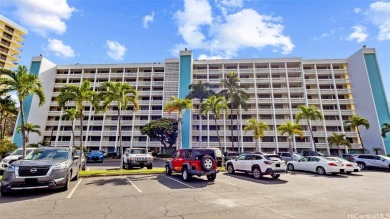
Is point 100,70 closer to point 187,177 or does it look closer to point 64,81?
point 64,81

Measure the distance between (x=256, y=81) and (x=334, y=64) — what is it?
20252 millimetres

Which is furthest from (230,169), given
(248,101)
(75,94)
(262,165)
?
(248,101)

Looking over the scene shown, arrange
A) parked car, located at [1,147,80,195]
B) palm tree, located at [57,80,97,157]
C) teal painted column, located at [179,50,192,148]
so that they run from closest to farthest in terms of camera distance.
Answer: parked car, located at [1,147,80,195], palm tree, located at [57,80,97,157], teal painted column, located at [179,50,192,148]

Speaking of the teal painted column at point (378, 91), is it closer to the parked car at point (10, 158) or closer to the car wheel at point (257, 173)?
the car wheel at point (257, 173)

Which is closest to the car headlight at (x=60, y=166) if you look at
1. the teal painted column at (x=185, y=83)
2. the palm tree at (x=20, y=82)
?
the palm tree at (x=20, y=82)

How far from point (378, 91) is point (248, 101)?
2766 cm

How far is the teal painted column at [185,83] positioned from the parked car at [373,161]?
101ft

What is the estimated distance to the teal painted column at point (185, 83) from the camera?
4622 cm

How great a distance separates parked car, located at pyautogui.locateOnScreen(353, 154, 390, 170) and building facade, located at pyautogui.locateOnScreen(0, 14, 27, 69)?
93138mm

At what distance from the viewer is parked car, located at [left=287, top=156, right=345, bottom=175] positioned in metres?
15.7

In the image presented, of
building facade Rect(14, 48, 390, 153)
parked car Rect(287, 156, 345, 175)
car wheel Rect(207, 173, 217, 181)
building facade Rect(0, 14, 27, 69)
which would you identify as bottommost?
car wheel Rect(207, 173, 217, 181)

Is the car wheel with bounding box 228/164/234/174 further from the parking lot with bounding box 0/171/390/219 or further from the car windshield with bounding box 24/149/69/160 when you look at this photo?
the car windshield with bounding box 24/149/69/160

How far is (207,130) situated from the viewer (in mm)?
46719

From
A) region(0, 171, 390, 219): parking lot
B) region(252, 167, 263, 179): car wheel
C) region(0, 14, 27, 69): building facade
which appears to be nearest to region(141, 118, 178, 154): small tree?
region(252, 167, 263, 179): car wheel
